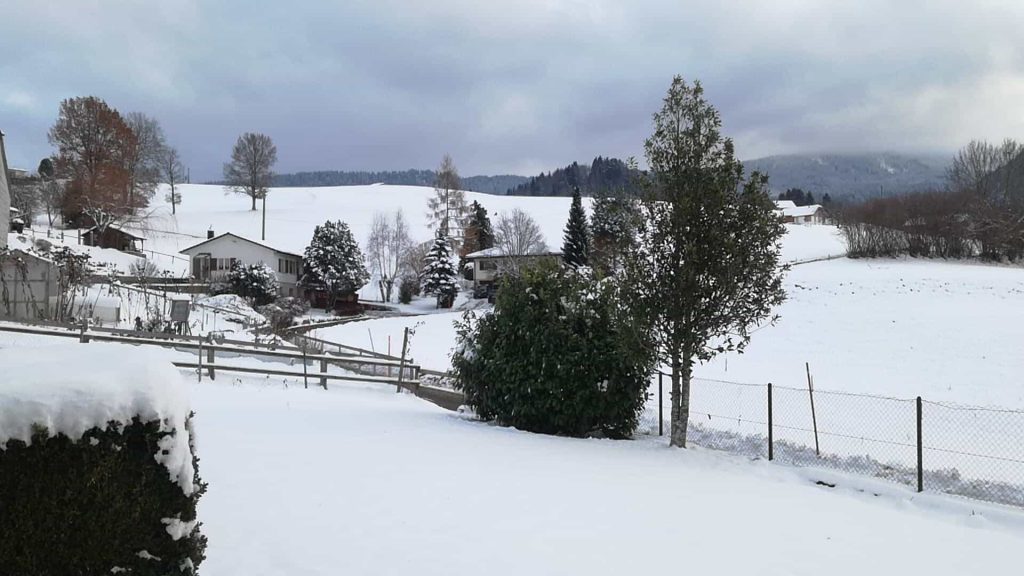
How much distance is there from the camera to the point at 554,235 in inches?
3511

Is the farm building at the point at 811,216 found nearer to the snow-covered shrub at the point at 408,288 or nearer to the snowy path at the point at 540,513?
the snow-covered shrub at the point at 408,288

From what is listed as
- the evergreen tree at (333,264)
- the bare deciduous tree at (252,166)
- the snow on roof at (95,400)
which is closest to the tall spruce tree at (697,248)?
the snow on roof at (95,400)

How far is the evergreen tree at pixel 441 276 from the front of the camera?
195ft

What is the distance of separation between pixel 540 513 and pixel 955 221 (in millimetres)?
67473

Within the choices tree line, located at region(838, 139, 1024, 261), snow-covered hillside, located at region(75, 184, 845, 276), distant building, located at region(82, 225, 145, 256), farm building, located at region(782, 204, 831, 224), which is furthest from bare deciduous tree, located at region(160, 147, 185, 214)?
farm building, located at region(782, 204, 831, 224)

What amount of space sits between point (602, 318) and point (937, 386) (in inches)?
630

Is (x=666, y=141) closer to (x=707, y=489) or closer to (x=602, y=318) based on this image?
(x=602, y=318)

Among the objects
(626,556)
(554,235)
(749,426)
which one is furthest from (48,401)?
(554,235)

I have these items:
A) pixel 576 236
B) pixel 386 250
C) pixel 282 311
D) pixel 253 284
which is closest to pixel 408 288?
pixel 386 250

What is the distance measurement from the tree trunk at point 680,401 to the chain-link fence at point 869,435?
23.7 inches

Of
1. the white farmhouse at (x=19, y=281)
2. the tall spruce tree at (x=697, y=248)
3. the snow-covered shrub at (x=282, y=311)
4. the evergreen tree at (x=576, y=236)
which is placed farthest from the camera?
the evergreen tree at (x=576, y=236)

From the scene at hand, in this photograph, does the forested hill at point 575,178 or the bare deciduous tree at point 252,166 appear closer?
the bare deciduous tree at point 252,166

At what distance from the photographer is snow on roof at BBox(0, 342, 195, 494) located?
3533 mm

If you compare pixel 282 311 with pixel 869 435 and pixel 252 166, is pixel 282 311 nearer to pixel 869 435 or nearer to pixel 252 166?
pixel 869 435
